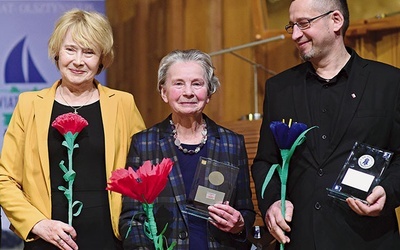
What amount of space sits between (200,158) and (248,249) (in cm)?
44

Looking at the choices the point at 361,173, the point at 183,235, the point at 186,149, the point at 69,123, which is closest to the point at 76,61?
the point at 69,123

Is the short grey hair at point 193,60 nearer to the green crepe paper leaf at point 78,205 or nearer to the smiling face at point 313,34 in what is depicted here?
the smiling face at point 313,34

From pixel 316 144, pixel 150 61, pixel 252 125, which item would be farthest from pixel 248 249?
pixel 150 61

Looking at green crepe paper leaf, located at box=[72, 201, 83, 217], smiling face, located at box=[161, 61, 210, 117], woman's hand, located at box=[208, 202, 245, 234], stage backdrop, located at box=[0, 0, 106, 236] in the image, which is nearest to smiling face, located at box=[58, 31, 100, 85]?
smiling face, located at box=[161, 61, 210, 117]

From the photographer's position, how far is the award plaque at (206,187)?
2.85 metres

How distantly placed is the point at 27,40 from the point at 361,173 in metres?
3.17

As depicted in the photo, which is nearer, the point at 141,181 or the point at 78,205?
the point at 141,181

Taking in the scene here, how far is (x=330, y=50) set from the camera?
2996 millimetres

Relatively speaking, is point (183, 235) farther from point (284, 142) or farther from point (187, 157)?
point (284, 142)

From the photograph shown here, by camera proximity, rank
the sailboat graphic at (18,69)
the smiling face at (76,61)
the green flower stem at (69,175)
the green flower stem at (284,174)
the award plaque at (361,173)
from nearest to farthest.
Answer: the award plaque at (361,173) → the green flower stem at (284,174) → the green flower stem at (69,175) → the smiling face at (76,61) → the sailboat graphic at (18,69)

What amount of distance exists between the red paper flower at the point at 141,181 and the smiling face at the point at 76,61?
0.49 metres

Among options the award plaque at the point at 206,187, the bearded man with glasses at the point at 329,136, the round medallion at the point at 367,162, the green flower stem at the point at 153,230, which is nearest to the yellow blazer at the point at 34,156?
the green flower stem at the point at 153,230

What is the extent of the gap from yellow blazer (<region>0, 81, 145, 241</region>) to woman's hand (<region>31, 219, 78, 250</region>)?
0.10 ft

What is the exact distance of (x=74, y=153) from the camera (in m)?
3.06
